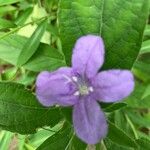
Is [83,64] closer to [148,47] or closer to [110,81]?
[110,81]

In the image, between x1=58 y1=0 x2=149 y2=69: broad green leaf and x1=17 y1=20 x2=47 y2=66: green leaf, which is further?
x1=17 y1=20 x2=47 y2=66: green leaf

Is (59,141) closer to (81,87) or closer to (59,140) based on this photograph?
(59,140)

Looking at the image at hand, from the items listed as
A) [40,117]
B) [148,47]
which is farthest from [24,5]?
[40,117]

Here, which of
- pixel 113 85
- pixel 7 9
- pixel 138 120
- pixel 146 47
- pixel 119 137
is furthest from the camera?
pixel 7 9

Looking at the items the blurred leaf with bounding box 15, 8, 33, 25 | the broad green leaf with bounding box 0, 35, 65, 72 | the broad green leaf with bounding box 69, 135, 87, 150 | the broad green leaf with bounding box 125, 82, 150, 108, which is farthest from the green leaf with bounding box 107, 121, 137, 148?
the blurred leaf with bounding box 15, 8, 33, 25

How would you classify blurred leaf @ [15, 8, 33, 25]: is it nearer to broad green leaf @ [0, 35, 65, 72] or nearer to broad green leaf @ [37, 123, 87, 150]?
broad green leaf @ [0, 35, 65, 72]

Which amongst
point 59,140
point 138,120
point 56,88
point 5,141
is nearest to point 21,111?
point 59,140

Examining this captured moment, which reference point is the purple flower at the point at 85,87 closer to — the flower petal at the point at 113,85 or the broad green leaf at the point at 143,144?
the flower petal at the point at 113,85
